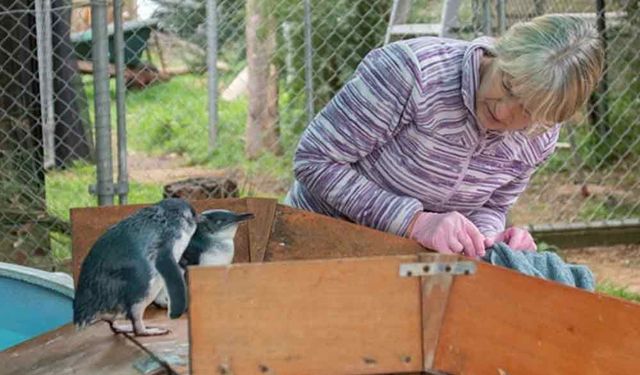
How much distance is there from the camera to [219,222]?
117 inches

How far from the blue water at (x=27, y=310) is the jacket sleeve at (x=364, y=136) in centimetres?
139

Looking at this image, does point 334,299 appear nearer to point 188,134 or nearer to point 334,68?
point 334,68

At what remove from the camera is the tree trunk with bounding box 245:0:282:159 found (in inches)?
287

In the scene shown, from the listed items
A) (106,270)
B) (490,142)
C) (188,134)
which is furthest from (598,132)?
(106,270)

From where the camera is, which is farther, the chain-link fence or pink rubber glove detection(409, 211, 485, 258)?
the chain-link fence

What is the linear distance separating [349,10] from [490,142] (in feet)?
13.0

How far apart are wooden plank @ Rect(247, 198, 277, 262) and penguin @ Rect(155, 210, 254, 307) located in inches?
12.8

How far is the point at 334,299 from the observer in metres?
2.37

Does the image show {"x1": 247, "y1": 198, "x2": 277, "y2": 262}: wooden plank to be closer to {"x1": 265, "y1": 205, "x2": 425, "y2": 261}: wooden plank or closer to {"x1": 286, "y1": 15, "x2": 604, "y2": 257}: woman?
{"x1": 265, "y1": 205, "x2": 425, "y2": 261}: wooden plank

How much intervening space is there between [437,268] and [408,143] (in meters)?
0.67

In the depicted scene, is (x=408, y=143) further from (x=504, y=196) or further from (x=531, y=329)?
(x=531, y=329)

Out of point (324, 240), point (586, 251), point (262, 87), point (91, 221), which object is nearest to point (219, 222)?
point (324, 240)

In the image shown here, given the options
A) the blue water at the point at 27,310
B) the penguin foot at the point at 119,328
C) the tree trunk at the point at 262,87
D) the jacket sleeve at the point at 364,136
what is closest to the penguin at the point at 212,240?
the penguin foot at the point at 119,328

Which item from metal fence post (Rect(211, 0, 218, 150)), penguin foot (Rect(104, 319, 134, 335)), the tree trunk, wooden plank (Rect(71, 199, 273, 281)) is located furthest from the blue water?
the tree trunk
